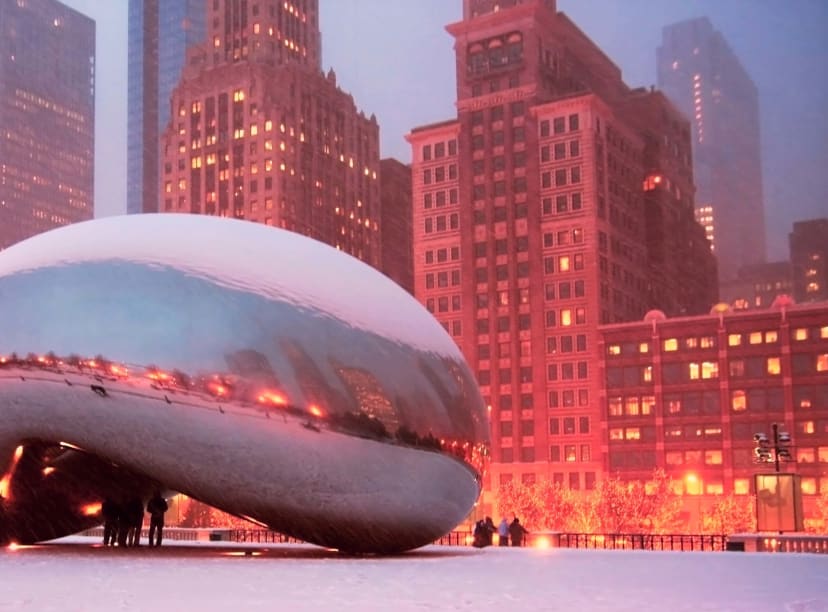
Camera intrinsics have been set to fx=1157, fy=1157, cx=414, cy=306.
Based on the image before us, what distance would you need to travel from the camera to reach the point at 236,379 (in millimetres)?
18500

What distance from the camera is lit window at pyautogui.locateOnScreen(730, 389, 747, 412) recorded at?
117625 mm

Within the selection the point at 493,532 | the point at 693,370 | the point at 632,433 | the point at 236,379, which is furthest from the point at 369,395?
the point at 632,433

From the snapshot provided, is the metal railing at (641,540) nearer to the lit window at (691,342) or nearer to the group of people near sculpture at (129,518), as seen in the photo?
the group of people near sculpture at (129,518)

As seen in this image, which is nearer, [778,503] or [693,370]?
Answer: [778,503]

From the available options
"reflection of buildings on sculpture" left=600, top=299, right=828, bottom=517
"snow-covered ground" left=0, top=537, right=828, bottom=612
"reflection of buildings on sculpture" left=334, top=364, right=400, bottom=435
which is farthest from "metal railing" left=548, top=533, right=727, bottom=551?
"reflection of buildings on sculpture" left=600, top=299, right=828, bottom=517

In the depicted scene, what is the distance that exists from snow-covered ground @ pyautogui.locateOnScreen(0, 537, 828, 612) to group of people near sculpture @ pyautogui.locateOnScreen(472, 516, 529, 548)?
Answer: 15.8ft

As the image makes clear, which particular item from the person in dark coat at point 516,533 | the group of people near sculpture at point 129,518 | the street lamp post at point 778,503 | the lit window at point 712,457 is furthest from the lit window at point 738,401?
the group of people near sculpture at point 129,518

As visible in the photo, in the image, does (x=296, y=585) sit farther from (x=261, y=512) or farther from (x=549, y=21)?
(x=549, y=21)

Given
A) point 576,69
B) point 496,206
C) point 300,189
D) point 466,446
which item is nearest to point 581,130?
point 496,206

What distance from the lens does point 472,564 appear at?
767 inches

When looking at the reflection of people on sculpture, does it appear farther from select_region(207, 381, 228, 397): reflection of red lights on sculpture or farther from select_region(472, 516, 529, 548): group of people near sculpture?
select_region(472, 516, 529, 548): group of people near sculpture

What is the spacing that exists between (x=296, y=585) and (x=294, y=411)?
4175 millimetres

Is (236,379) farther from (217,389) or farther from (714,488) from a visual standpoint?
(714,488)

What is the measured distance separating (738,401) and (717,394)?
7.38 ft
